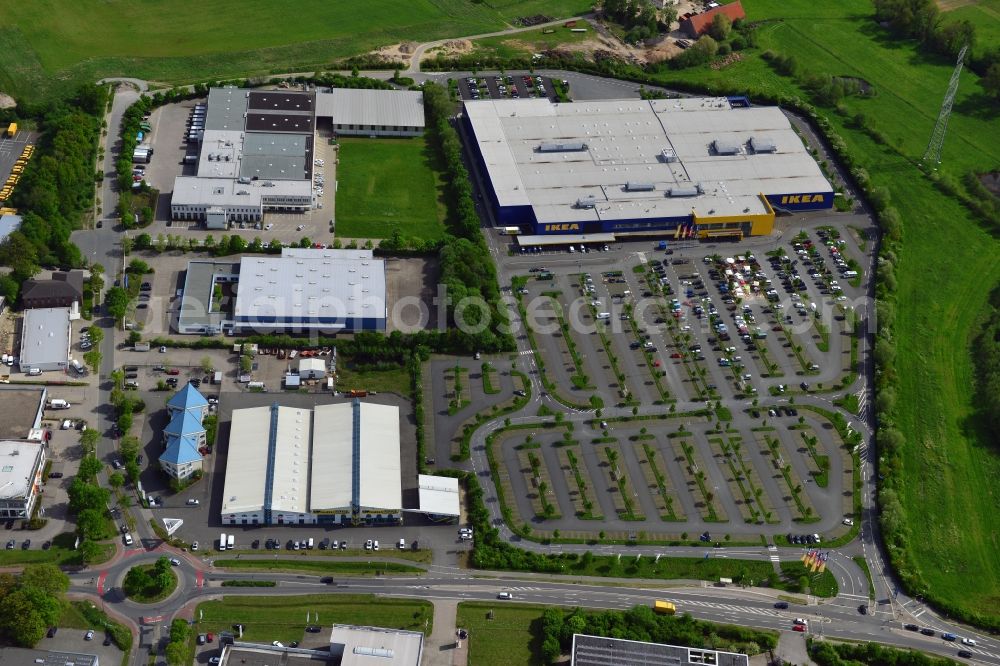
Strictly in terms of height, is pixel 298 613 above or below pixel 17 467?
below

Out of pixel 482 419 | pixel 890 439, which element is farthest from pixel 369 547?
pixel 890 439

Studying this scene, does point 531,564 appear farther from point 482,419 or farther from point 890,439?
point 890,439

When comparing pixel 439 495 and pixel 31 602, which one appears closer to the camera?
pixel 31 602

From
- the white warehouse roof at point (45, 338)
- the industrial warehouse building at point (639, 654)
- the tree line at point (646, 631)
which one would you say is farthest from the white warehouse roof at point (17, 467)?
the industrial warehouse building at point (639, 654)

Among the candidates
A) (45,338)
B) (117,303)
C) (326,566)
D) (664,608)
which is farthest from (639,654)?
(45,338)

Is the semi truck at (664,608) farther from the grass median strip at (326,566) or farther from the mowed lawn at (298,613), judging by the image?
the grass median strip at (326,566)

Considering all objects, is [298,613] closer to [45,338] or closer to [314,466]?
[314,466]

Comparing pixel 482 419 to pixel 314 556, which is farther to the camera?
pixel 482 419

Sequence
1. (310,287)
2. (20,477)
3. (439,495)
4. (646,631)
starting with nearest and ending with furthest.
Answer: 1. (646,631)
2. (20,477)
3. (439,495)
4. (310,287)
